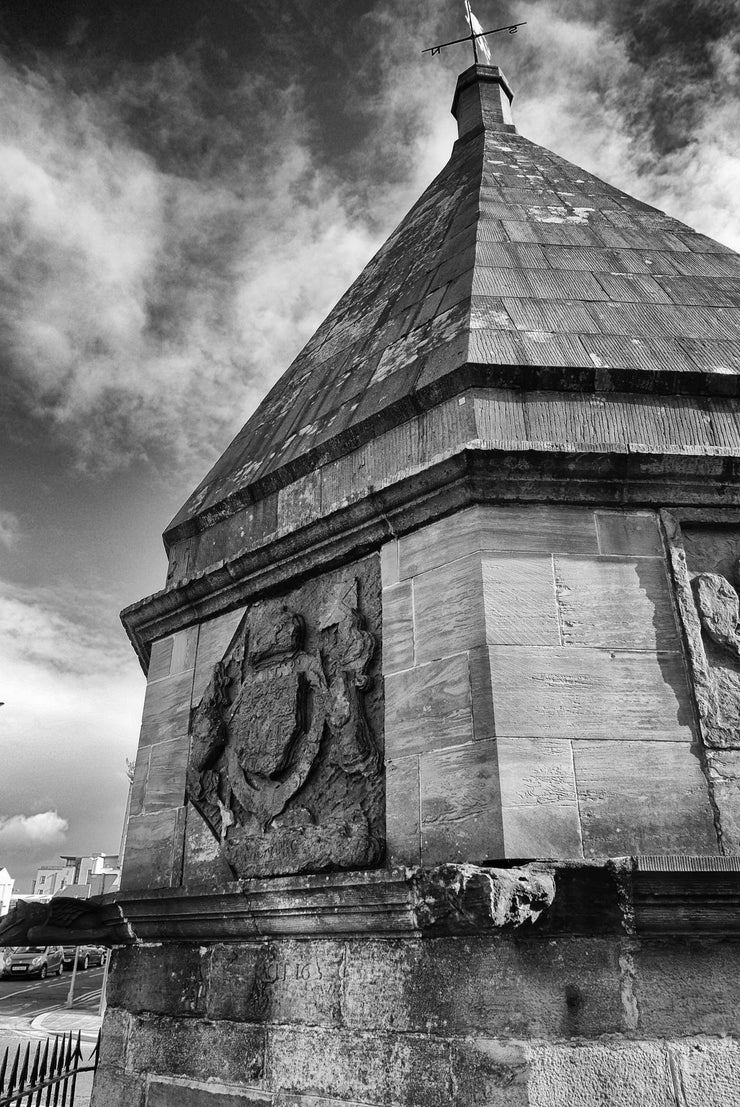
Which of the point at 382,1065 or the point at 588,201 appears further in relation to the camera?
the point at 588,201

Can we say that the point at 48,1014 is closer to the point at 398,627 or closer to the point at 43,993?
the point at 43,993

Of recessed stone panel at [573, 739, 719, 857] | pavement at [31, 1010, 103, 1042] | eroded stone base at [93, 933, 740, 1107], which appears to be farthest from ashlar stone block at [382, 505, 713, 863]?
pavement at [31, 1010, 103, 1042]

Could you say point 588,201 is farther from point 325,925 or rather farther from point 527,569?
point 325,925

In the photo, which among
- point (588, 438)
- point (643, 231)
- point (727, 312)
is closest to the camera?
Result: point (588, 438)

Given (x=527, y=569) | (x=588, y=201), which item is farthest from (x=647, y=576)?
(x=588, y=201)

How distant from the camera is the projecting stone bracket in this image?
2.52 meters

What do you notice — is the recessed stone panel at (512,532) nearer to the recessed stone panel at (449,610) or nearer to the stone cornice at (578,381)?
the recessed stone panel at (449,610)

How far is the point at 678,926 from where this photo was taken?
2639 mm

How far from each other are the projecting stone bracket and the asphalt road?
775 inches

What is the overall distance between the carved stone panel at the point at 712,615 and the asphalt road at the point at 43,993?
20.2 metres

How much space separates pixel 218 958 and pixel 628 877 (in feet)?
6.53

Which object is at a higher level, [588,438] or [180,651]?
[588,438]

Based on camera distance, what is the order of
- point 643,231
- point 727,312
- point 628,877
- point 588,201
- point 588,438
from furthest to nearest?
point 588,201 → point 643,231 → point 727,312 → point 588,438 → point 628,877

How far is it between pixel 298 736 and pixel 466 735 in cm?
98
